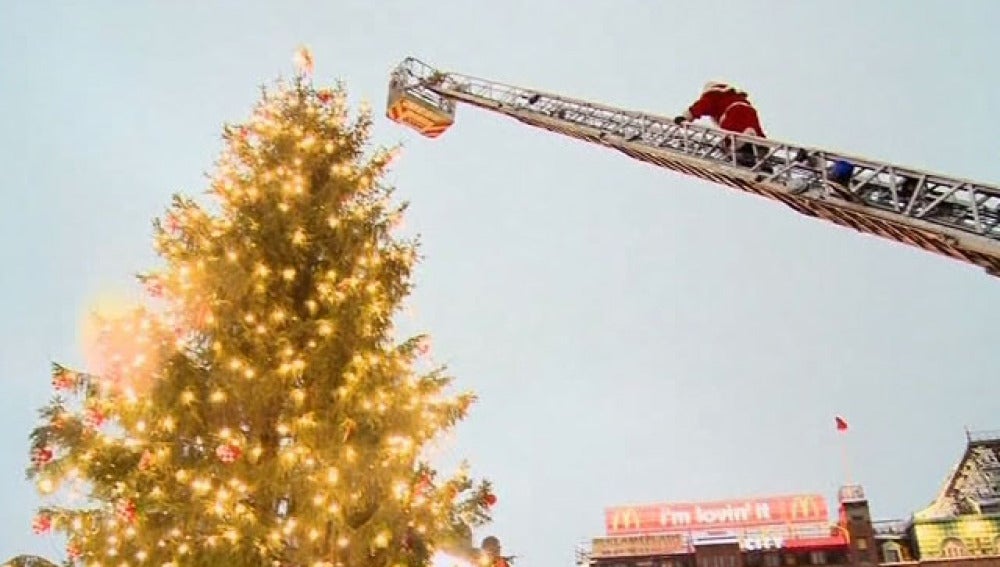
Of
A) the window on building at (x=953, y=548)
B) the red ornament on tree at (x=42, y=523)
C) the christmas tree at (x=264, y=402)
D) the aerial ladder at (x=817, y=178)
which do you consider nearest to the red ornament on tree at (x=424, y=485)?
the christmas tree at (x=264, y=402)

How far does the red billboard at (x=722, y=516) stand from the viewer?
65.0 m

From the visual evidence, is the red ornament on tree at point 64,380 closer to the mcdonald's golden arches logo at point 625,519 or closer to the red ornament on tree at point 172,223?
the red ornament on tree at point 172,223

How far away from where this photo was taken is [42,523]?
1010 cm

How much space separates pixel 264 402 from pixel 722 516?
6049 centimetres

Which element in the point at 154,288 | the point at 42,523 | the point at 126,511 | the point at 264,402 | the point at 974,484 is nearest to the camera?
the point at 42,523

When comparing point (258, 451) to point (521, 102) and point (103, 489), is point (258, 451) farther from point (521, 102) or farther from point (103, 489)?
point (521, 102)

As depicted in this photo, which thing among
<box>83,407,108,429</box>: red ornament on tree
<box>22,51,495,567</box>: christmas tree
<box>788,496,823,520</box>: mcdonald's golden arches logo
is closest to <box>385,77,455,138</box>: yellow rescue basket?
<box>22,51,495,567</box>: christmas tree

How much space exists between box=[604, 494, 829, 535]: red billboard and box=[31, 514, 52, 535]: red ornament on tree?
60.2 metres

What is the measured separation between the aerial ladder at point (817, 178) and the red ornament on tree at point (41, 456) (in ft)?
33.9

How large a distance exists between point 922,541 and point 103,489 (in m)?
65.0

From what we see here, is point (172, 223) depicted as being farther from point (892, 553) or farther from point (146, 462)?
point (892, 553)

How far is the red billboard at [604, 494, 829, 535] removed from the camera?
65000 millimetres

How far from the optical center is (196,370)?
37.2 feet

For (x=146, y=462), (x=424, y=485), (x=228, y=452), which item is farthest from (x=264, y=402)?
(x=424, y=485)
